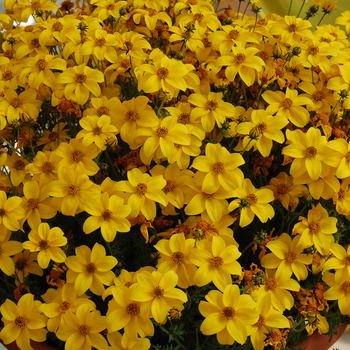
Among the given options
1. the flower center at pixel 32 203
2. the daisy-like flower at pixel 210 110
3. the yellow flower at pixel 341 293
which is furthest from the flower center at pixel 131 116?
the yellow flower at pixel 341 293

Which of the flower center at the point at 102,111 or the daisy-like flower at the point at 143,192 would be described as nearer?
the daisy-like flower at the point at 143,192

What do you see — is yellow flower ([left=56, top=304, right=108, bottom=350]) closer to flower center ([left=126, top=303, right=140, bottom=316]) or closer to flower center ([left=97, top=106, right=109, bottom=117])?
flower center ([left=126, top=303, right=140, bottom=316])

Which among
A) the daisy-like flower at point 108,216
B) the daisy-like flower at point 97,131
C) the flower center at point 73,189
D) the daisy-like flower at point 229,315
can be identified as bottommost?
the daisy-like flower at point 229,315

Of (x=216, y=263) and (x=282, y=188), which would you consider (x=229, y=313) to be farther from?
(x=282, y=188)

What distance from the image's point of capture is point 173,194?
0.67m

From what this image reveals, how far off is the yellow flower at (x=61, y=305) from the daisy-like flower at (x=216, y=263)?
0.57 feet

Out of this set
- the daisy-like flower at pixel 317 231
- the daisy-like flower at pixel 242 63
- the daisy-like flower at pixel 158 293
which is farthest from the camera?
the daisy-like flower at pixel 242 63

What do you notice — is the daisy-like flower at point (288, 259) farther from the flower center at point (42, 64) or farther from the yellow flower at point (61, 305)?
the flower center at point (42, 64)

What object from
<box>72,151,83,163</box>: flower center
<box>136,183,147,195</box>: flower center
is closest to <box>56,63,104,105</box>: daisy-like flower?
<box>72,151,83,163</box>: flower center

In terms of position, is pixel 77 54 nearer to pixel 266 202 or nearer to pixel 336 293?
pixel 266 202

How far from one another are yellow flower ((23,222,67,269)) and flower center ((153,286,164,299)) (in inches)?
6.3

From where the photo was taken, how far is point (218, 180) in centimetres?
64

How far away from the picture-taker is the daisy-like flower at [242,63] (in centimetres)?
76

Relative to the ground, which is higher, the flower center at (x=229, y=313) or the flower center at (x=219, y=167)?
the flower center at (x=219, y=167)
